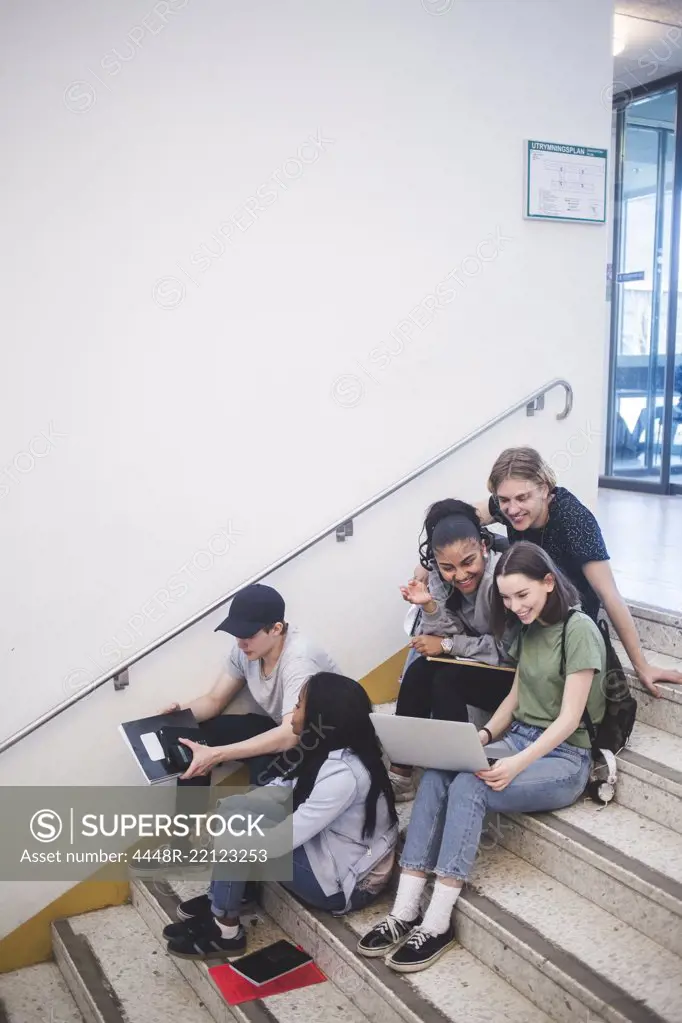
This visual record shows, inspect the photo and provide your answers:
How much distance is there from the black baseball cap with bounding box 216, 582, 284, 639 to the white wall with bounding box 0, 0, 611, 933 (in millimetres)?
312

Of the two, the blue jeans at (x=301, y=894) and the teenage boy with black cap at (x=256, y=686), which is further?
the teenage boy with black cap at (x=256, y=686)

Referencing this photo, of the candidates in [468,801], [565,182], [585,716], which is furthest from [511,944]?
[565,182]

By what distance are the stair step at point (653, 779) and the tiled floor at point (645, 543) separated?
26.4 inches

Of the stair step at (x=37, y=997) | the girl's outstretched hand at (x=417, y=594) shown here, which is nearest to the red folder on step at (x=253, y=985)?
the stair step at (x=37, y=997)

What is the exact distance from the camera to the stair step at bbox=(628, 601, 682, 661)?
10.6 ft

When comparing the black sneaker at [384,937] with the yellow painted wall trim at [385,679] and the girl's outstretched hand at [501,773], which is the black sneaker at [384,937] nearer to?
the girl's outstretched hand at [501,773]

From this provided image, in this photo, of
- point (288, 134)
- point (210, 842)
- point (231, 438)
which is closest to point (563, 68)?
point (288, 134)

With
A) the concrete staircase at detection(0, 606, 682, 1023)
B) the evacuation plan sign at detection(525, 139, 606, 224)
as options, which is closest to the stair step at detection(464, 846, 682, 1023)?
the concrete staircase at detection(0, 606, 682, 1023)

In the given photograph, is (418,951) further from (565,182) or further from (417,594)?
(565,182)

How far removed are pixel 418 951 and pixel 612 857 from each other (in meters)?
0.55

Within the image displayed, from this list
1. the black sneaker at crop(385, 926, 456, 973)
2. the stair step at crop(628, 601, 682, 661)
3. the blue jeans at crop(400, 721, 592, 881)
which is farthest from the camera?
the stair step at crop(628, 601, 682, 661)

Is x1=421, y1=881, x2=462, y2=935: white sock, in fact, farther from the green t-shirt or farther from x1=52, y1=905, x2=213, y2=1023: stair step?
→ x1=52, y1=905, x2=213, y2=1023: stair step

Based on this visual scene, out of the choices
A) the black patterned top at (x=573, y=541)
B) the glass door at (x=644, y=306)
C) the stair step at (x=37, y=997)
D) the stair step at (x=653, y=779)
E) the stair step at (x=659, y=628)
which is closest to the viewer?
the stair step at (x=653, y=779)

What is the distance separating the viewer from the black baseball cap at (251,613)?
2986 millimetres
